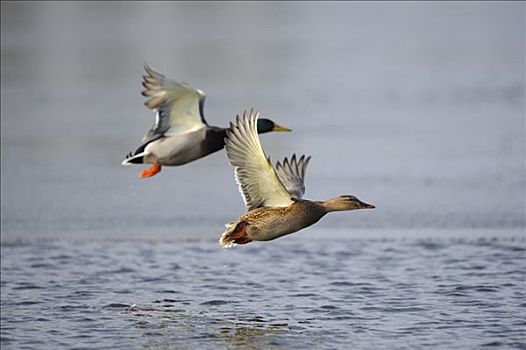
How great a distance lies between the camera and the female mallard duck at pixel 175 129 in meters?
7.99

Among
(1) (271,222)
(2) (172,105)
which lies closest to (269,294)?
(1) (271,222)

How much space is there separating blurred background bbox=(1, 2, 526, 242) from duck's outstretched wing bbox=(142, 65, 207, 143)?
1428mm

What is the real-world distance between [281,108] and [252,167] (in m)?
5.98

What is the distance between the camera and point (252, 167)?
21.2 feet

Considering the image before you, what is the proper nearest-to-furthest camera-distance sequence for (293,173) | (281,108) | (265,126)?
(293,173) → (265,126) → (281,108)

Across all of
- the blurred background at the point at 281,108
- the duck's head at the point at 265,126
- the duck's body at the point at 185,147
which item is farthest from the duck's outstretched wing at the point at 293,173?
the blurred background at the point at 281,108

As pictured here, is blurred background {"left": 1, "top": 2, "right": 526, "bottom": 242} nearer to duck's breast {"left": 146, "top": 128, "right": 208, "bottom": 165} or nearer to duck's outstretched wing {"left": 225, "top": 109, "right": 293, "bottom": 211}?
duck's breast {"left": 146, "top": 128, "right": 208, "bottom": 165}

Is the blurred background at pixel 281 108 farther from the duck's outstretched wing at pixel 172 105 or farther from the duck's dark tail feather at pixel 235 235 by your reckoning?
the duck's dark tail feather at pixel 235 235

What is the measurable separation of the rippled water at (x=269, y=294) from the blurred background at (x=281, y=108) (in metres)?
0.54

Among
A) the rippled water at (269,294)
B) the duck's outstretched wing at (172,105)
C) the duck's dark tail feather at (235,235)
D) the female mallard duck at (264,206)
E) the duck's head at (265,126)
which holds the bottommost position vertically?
the rippled water at (269,294)

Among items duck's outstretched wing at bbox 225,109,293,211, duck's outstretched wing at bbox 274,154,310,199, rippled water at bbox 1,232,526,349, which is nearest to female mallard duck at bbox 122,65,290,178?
duck's outstretched wing at bbox 274,154,310,199

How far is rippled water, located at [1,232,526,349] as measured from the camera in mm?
6621

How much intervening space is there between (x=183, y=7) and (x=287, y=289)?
11848 millimetres

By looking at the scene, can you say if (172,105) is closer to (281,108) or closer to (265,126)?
(265,126)
